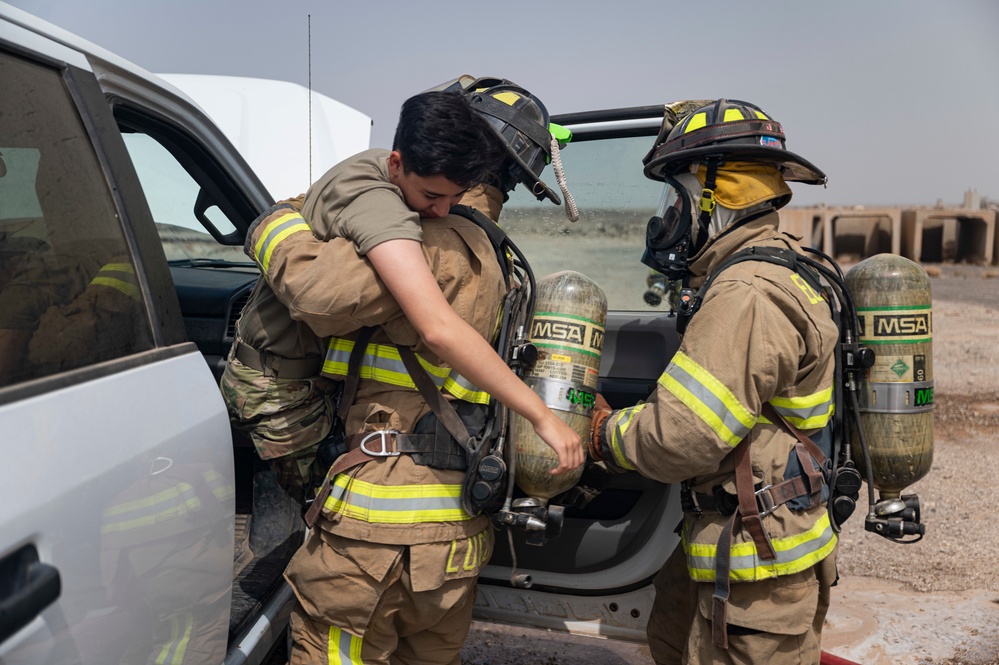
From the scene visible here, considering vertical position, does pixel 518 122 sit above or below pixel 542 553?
above

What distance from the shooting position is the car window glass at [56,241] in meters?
1.54

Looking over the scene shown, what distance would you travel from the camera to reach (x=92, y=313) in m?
1.64

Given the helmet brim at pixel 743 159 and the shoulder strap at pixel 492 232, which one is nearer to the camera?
the shoulder strap at pixel 492 232

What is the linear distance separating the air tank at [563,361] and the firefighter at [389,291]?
323 mm

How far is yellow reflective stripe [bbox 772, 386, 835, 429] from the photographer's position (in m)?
2.29

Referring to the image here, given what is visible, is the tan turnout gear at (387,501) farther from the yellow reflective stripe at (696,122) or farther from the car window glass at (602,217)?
the car window glass at (602,217)

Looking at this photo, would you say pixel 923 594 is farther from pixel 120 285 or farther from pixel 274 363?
pixel 120 285

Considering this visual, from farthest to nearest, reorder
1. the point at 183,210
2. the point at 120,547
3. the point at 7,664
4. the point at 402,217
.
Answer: the point at 183,210 → the point at 402,217 → the point at 120,547 → the point at 7,664

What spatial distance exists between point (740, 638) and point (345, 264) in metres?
1.51

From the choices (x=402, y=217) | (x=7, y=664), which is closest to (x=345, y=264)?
(x=402, y=217)

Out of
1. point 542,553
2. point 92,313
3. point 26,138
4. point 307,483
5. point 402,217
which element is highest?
point 26,138

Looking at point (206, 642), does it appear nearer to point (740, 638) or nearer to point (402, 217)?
point (402, 217)

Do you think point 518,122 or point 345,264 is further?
point 518,122

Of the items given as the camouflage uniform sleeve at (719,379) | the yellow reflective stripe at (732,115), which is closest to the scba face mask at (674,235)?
the yellow reflective stripe at (732,115)
